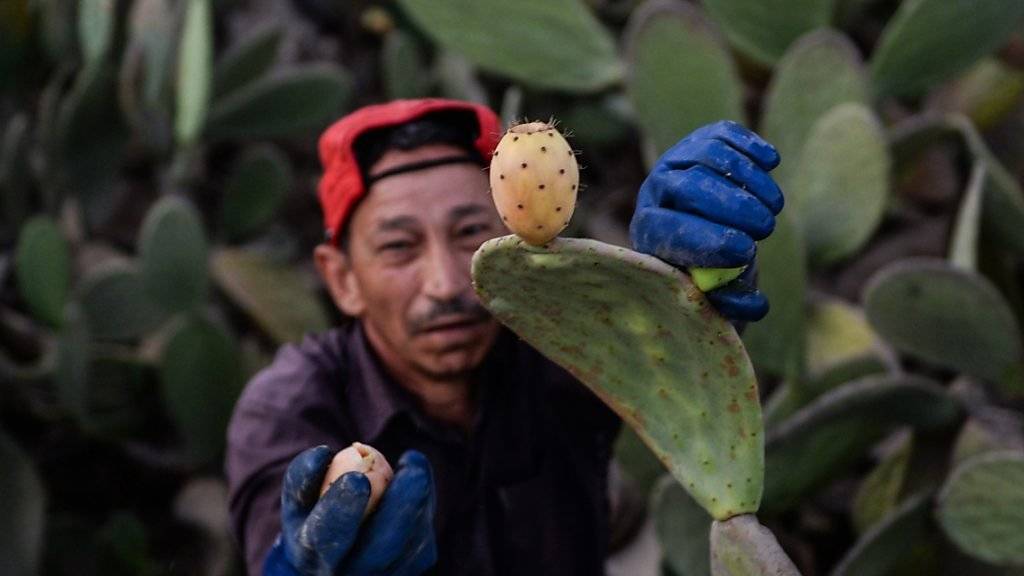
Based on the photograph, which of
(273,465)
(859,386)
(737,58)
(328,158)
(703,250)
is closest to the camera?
(703,250)

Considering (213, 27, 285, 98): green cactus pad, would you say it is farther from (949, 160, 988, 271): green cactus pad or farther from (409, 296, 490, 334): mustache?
(409, 296, 490, 334): mustache

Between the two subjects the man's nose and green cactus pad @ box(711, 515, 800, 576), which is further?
the man's nose

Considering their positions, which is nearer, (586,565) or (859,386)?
(586,565)

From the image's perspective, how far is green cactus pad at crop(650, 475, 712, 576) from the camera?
1.98m

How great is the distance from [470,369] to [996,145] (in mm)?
1502

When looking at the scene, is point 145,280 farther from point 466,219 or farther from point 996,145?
point 996,145

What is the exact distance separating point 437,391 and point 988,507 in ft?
2.71

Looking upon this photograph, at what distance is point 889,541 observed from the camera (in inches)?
81.7

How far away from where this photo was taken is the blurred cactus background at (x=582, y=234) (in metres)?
2.08

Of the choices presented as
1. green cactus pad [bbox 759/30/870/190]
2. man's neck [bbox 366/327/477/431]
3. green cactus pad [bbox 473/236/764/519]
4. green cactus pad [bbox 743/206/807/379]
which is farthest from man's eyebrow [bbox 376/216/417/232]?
green cactus pad [bbox 759/30/870/190]

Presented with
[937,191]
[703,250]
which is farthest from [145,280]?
[703,250]

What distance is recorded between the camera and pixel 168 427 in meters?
2.65

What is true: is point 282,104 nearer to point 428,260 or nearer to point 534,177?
point 428,260

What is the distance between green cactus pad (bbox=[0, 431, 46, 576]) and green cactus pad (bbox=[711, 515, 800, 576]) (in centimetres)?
149
